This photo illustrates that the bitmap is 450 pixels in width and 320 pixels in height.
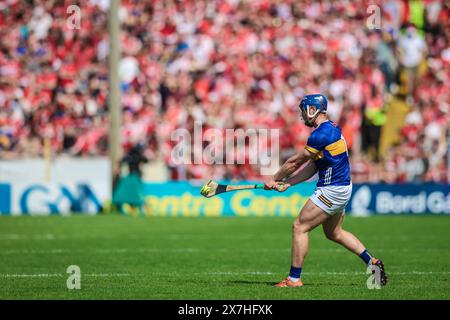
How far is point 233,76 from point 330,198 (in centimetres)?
1890

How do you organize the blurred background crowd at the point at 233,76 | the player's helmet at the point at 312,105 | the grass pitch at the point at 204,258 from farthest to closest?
A: the blurred background crowd at the point at 233,76
the player's helmet at the point at 312,105
the grass pitch at the point at 204,258

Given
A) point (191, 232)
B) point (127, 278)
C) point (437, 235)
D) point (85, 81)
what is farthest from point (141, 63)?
point (127, 278)

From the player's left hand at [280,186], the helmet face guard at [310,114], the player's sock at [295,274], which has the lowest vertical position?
the player's sock at [295,274]

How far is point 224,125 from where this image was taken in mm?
28156

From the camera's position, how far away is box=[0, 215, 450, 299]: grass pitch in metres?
11.4

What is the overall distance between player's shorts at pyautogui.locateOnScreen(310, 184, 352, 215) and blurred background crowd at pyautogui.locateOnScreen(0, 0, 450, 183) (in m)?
15.7

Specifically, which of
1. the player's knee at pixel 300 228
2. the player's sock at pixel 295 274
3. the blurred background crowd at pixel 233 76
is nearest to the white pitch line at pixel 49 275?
the player's sock at pixel 295 274

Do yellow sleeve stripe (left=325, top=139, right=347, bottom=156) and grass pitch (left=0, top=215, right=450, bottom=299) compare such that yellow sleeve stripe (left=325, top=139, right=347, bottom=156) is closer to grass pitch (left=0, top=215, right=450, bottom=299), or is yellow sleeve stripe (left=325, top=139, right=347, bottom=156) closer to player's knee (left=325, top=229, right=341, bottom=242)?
player's knee (left=325, top=229, right=341, bottom=242)

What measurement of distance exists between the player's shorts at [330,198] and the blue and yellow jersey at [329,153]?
0.07m

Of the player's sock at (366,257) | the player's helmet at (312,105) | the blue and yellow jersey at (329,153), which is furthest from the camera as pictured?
the player's sock at (366,257)

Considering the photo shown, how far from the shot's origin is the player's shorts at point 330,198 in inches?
459

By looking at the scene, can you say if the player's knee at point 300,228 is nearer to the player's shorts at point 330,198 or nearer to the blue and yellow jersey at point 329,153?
the player's shorts at point 330,198

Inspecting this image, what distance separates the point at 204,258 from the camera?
1586 cm

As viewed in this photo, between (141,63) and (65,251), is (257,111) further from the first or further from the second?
(65,251)
